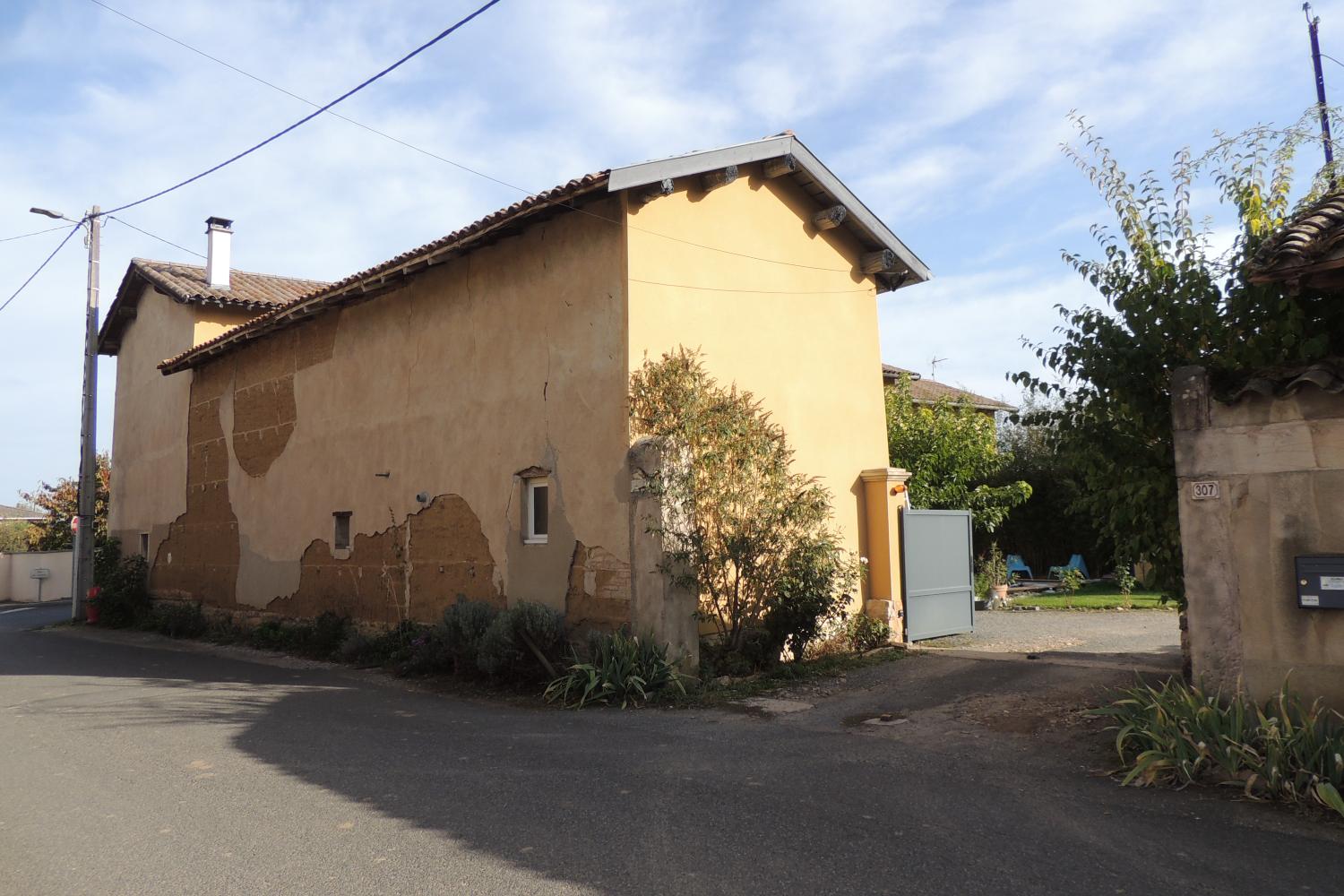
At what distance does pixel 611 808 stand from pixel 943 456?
12820 mm

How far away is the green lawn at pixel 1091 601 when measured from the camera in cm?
1744

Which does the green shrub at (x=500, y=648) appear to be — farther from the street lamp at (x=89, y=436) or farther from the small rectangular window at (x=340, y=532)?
the street lamp at (x=89, y=436)

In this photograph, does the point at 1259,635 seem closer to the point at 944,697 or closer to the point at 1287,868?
the point at 1287,868

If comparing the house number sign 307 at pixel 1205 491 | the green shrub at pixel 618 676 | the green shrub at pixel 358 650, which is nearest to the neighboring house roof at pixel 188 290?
the green shrub at pixel 358 650

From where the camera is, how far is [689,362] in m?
10.5

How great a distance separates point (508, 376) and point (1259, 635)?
8.32 m

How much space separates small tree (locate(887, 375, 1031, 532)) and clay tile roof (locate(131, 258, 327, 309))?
13.8 metres

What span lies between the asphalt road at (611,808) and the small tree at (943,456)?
8.10 m

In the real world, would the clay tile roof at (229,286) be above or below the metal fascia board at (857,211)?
above

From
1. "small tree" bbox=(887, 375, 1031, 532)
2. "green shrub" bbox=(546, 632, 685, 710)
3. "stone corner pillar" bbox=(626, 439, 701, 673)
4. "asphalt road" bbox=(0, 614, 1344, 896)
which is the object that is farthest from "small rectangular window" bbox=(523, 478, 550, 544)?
"small tree" bbox=(887, 375, 1031, 532)

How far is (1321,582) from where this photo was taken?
228 inches

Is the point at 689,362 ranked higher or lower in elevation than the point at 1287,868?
higher

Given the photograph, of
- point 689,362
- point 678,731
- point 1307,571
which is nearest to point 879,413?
point 689,362

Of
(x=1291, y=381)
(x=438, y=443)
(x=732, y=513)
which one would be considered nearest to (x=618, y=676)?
(x=732, y=513)
